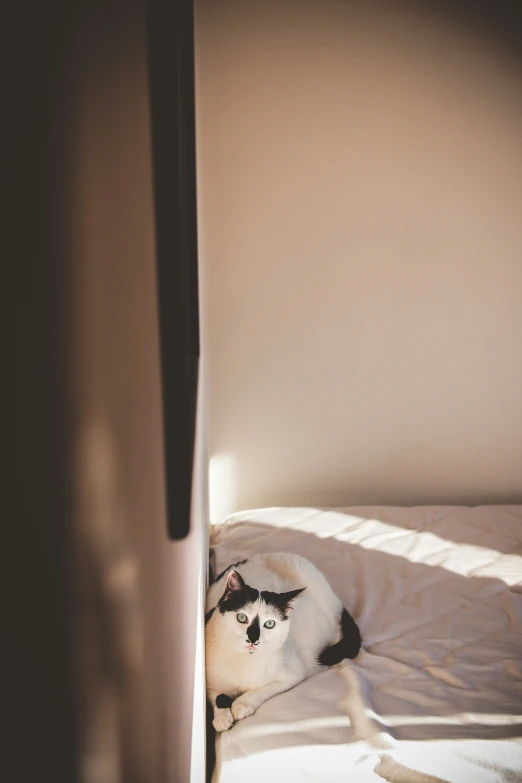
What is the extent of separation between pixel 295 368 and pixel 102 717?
1797 millimetres

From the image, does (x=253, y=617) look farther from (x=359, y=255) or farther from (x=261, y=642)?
(x=359, y=255)

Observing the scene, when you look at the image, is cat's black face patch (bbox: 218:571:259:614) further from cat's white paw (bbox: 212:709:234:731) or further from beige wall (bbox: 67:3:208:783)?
beige wall (bbox: 67:3:208:783)

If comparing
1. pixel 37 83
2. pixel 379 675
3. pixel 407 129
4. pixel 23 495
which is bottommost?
pixel 379 675

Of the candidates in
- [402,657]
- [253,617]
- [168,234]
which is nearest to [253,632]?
[253,617]

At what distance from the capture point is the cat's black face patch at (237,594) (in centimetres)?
113

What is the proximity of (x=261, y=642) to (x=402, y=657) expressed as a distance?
1.24 feet

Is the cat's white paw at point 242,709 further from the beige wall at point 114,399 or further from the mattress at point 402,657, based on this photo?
the beige wall at point 114,399

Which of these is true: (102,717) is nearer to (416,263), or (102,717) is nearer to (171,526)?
(171,526)

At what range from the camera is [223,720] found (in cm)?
106

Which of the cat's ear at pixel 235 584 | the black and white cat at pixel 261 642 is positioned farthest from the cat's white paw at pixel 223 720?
the cat's ear at pixel 235 584

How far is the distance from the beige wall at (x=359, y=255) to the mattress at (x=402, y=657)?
0.82 ft

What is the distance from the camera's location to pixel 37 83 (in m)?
0.16

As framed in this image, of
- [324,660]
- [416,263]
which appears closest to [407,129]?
[416,263]

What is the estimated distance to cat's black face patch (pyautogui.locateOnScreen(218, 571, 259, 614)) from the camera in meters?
1.13
